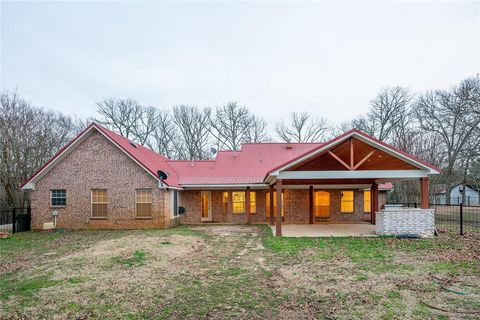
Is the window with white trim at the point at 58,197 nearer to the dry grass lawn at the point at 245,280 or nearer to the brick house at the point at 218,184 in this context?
the brick house at the point at 218,184

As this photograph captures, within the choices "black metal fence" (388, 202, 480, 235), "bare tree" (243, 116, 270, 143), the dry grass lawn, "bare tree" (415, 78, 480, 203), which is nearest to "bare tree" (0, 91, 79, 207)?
the dry grass lawn

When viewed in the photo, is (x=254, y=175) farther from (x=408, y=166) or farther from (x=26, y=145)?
(x=26, y=145)

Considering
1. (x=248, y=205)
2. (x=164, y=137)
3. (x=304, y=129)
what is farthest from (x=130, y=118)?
(x=248, y=205)

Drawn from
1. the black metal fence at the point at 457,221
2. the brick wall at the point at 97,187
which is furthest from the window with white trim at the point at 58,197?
the black metal fence at the point at 457,221

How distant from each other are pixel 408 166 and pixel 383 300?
8892 millimetres

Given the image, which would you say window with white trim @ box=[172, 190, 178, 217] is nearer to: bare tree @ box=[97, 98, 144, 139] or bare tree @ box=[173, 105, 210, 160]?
bare tree @ box=[173, 105, 210, 160]

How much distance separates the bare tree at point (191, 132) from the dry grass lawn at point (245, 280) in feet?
90.6

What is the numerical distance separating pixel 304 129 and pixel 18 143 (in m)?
30.8

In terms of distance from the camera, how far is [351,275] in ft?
22.2

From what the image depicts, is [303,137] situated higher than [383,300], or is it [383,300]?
[303,137]

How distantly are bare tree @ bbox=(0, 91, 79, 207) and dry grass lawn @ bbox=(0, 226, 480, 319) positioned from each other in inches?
524

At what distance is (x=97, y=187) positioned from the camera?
16406 mm

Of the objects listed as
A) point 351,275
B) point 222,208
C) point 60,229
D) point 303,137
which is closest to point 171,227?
point 222,208

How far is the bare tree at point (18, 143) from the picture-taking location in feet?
68.7
